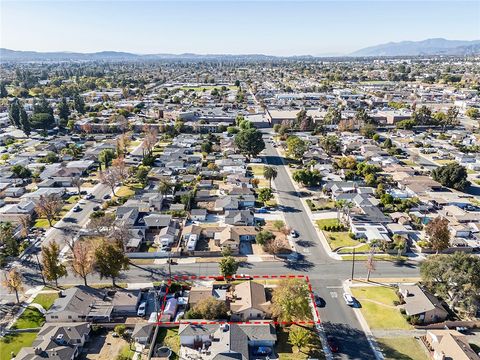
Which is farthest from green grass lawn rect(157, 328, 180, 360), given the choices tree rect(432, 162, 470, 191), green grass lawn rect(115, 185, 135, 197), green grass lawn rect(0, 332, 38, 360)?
tree rect(432, 162, 470, 191)

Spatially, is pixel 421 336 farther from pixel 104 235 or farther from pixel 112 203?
pixel 112 203

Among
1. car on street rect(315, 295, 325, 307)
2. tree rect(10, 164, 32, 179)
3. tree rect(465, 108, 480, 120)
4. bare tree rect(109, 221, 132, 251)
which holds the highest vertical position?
tree rect(465, 108, 480, 120)

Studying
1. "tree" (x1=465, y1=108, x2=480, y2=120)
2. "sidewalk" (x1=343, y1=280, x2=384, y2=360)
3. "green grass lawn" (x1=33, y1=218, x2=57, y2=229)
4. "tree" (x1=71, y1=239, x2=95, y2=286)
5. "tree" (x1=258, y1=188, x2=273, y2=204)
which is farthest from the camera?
"tree" (x1=465, y1=108, x2=480, y2=120)

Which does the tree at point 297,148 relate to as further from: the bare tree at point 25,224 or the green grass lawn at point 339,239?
the bare tree at point 25,224

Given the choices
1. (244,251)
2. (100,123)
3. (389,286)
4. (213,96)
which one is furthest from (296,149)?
(213,96)

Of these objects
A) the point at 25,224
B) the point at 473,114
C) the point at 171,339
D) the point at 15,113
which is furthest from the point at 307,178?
the point at 473,114

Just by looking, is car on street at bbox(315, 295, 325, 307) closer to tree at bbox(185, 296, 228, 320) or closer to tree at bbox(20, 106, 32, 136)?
tree at bbox(185, 296, 228, 320)

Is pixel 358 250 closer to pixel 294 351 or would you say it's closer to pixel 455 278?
pixel 455 278

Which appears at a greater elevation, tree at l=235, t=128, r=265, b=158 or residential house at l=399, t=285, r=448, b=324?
tree at l=235, t=128, r=265, b=158
